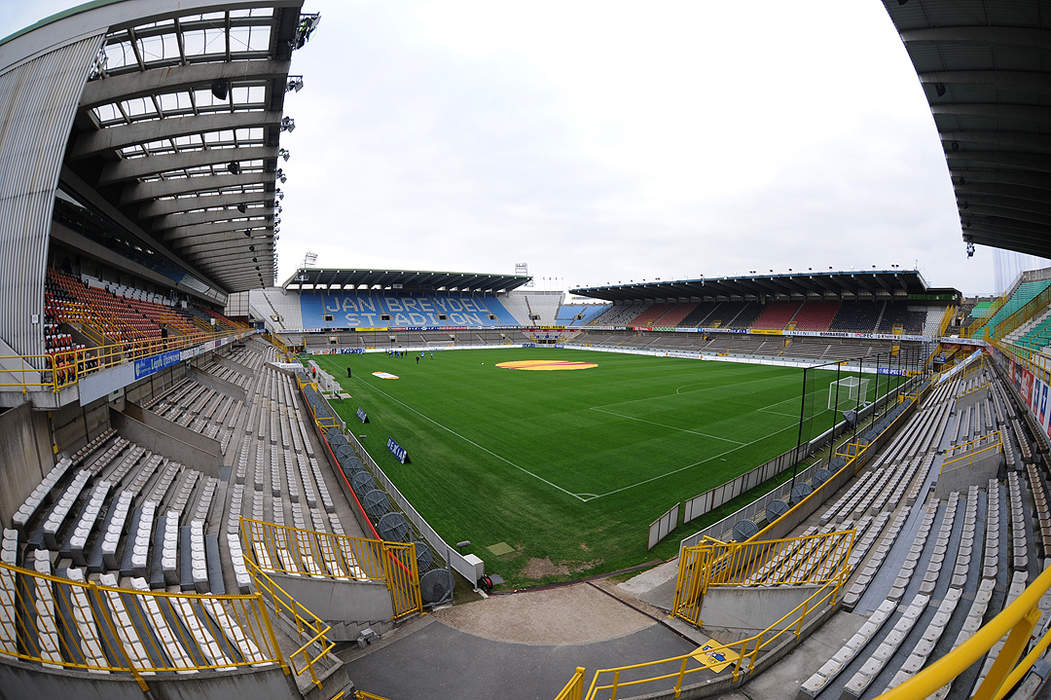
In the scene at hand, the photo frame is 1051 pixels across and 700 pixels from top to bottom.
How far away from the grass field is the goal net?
85 centimetres

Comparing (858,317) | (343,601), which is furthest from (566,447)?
(858,317)

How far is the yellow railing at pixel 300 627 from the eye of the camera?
5.37 metres

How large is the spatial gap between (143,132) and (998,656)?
16.5 meters

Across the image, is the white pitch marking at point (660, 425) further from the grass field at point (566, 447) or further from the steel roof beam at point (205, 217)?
the steel roof beam at point (205, 217)

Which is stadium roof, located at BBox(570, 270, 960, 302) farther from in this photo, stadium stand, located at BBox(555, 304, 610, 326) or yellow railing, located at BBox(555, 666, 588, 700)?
yellow railing, located at BBox(555, 666, 588, 700)

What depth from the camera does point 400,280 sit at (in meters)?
72.8

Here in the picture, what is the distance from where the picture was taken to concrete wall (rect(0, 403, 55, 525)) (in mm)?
7203

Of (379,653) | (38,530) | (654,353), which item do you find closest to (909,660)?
(379,653)

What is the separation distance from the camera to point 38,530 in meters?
6.89

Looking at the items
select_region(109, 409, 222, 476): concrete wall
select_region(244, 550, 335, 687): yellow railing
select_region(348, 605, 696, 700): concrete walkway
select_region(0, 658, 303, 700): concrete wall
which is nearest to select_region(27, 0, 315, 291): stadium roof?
select_region(109, 409, 222, 476): concrete wall

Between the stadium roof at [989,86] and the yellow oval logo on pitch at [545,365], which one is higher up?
the stadium roof at [989,86]

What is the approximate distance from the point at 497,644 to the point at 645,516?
6.48 metres

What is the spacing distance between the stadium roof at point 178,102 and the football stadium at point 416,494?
0.26 feet

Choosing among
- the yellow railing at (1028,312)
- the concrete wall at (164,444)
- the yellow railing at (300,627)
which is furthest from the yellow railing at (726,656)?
the yellow railing at (1028,312)
